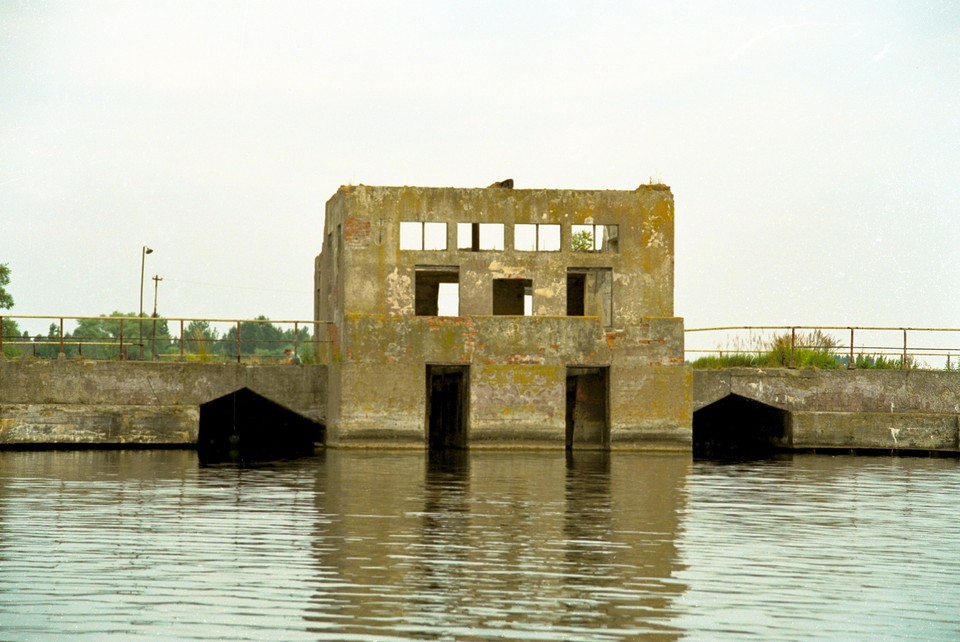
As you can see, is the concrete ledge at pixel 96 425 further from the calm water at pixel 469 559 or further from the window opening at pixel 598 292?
the window opening at pixel 598 292

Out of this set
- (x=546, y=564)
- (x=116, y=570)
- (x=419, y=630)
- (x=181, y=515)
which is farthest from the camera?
(x=181, y=515)

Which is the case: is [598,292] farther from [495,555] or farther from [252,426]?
[495,555]

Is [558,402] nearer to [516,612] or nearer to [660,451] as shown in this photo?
[660,451]

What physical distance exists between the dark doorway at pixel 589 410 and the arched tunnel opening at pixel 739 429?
2.21 metres

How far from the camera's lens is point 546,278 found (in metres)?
31.3

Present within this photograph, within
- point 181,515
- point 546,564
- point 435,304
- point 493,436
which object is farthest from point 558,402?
point 546,564

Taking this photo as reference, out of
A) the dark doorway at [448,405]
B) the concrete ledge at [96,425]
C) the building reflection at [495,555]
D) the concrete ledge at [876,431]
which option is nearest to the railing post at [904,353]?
the concrete ledge at [876,431]

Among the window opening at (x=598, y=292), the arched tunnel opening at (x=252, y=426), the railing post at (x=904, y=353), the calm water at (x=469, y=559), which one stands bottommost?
the calm water at (x=469, y=559)

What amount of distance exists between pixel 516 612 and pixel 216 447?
80.8 feet

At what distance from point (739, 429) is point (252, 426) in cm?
1236

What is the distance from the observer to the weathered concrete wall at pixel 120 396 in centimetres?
2983

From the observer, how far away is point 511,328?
30641mm

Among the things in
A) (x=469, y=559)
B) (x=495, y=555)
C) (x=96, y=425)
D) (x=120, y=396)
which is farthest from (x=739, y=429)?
(x=469, y=559)

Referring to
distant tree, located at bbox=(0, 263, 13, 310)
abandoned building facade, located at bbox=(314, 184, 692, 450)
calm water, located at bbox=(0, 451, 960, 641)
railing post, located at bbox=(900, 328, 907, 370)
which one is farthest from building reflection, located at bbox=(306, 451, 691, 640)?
distant tree, located at bbox=(0, 263, 13, 310)
